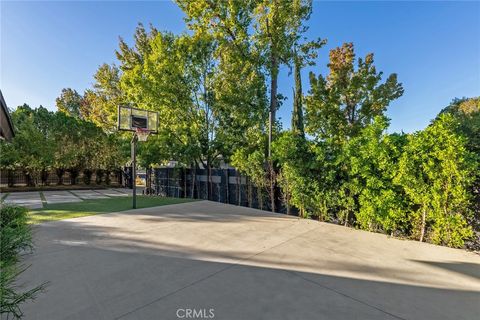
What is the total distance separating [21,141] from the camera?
578 inches

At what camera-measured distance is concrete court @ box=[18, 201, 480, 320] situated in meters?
2.09

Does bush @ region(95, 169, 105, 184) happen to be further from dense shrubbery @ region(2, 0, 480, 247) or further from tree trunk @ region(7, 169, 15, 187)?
tree trunk @ region(7, 169, 15, 187)

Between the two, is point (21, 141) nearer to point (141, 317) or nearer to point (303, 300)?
point (141, 317)

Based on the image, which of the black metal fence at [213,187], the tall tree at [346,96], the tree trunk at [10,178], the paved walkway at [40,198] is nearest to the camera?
the black metal fence at [213,187]

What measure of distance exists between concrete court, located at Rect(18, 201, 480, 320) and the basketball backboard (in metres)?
4.90

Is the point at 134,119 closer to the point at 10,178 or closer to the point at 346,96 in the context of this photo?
the point at 346,96

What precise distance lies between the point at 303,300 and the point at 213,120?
1010cm

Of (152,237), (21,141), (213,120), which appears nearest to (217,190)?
(213,120)

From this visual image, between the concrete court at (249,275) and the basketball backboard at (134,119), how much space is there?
4.90 meters

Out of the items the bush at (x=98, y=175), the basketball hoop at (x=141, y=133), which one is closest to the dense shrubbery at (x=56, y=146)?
the bush at (x=98, y=175)

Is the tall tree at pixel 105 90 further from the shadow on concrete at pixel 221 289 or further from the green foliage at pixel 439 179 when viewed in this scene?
the green foliage at pixel 439 179

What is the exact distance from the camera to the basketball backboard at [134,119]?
28.5 feet

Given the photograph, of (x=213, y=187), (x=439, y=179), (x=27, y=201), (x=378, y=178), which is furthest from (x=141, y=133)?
(x=439, y=179)

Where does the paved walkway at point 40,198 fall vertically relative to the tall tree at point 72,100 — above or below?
below
